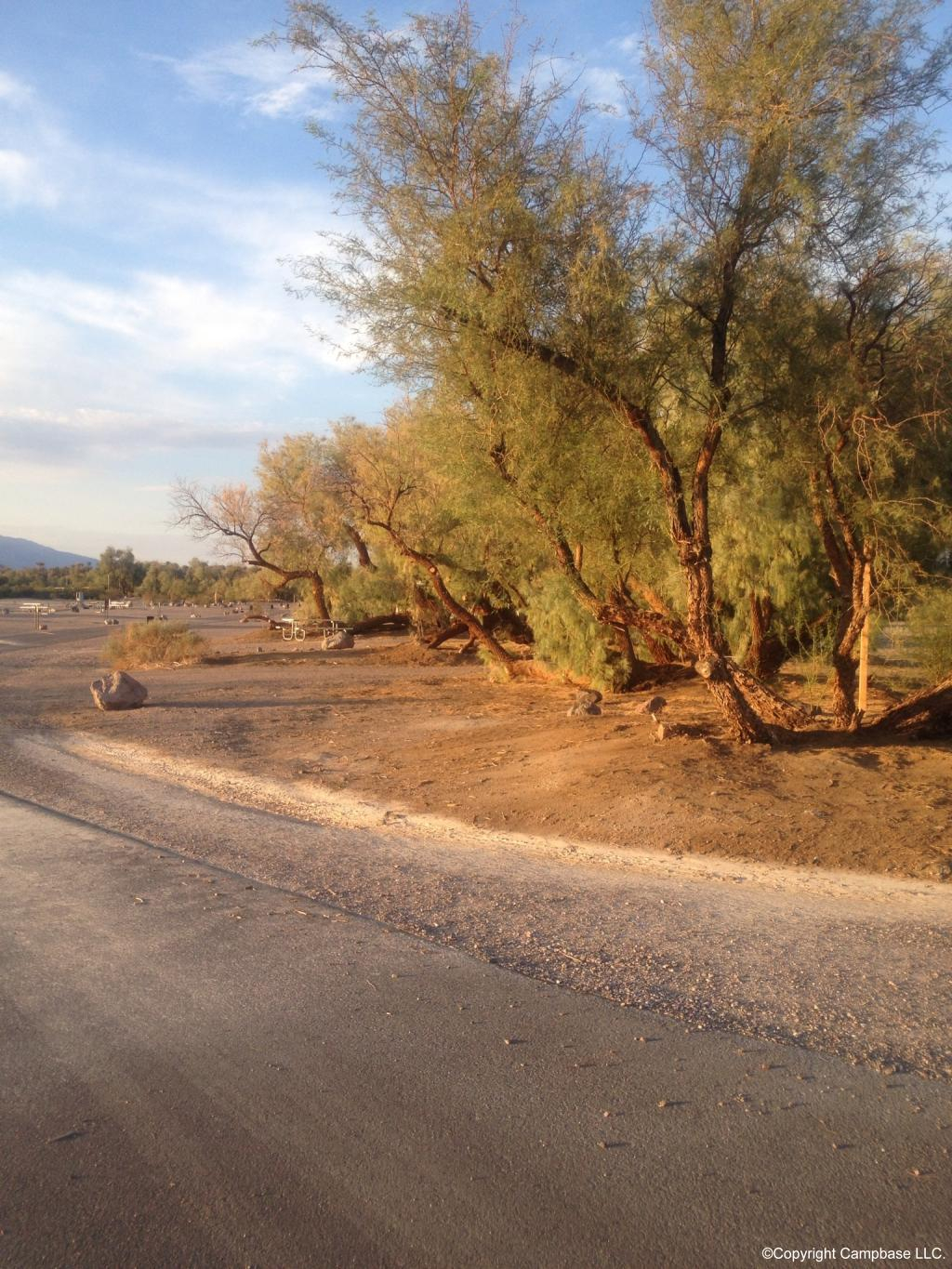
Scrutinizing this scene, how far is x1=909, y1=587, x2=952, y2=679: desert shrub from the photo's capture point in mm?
13016

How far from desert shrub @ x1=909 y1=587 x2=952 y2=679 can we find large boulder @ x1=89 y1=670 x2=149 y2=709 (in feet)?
43.8

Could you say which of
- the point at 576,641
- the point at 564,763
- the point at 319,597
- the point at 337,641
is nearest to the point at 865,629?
the point at 564,763

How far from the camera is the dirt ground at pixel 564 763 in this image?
29.6 ft

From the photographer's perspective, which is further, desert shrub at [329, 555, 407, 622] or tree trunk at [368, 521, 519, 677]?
desert shrub at [329, 555, 407, 622]

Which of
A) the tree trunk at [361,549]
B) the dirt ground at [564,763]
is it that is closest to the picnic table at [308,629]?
the tree trunk at [361,549]

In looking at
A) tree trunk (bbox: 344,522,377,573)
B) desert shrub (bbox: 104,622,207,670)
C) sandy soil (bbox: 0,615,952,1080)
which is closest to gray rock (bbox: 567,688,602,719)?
sandy soil (bbox: 0,615,952,1080)

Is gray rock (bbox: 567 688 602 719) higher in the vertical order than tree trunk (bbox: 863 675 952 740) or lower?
lower

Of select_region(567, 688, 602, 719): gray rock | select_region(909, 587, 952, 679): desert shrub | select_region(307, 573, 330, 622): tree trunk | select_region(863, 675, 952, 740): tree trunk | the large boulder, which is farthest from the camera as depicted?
select_region(307, 573, 330, 622): tree trunk

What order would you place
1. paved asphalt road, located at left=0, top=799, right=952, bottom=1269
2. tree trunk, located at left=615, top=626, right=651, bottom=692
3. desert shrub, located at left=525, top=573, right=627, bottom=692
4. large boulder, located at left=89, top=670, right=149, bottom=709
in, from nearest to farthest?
paved asphalt road, located at left=0, top=799, right=952, bottom=1269 → large boulder, located at left=89, top=670, right=149, bottom=709 → tree trunk, located at left=615, top=626, right=651, bottom=692 → desert shrub, located at left=525, top=573, right=627, bottom=692

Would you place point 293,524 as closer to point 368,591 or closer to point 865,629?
point 368,591

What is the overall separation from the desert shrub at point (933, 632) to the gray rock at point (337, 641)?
24573 mm

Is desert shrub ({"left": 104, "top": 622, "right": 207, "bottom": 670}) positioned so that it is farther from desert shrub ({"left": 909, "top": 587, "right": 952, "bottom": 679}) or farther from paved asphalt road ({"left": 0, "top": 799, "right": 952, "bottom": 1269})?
paved asphalt road ({"left": 0, "top": 799, "right": 952, "bottom": 1269})

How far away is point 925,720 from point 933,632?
2247 millimetres

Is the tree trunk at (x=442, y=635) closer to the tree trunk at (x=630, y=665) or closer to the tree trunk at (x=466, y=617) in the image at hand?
the tree trunk at (x=466, y=617)
